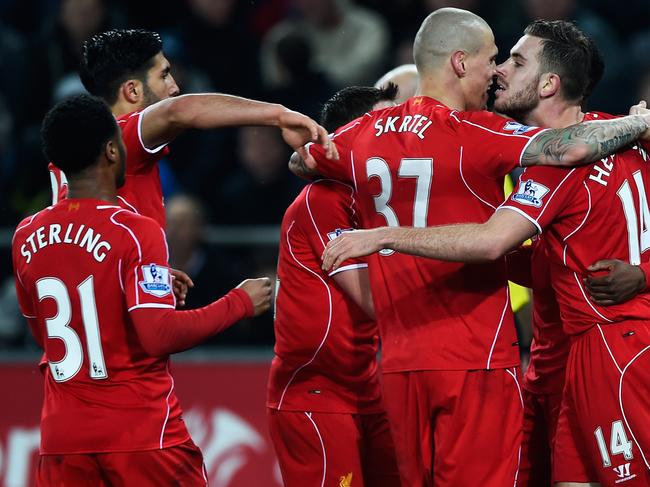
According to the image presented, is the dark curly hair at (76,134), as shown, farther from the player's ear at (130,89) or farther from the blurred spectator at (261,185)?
the blurred spectator at (261,185)

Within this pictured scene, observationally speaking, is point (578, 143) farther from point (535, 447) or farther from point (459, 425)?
point (535, 447)

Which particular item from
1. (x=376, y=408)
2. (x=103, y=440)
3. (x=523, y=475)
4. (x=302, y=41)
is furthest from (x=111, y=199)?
(x=302, y=41)

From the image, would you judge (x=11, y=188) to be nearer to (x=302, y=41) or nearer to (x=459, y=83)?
(x=302, y=41)

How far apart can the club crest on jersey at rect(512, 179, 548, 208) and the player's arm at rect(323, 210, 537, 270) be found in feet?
0.25

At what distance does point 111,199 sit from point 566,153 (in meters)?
1.77

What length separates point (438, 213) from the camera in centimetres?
476

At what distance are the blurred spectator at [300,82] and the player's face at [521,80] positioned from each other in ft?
14.6

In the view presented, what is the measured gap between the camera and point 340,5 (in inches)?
400

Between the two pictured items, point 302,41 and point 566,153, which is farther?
point 302,41

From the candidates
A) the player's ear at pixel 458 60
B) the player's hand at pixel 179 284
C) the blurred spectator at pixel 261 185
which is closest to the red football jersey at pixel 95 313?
the player's hand at pixel 179 284

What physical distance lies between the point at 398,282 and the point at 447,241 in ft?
1.47

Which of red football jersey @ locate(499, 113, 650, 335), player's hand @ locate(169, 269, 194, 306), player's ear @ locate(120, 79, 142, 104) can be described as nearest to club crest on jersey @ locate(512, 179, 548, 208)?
red football jersey @ locate(499, 113, 650, 335)

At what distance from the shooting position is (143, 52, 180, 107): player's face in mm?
5314

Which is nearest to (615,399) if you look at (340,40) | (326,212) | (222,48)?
(326,212)
